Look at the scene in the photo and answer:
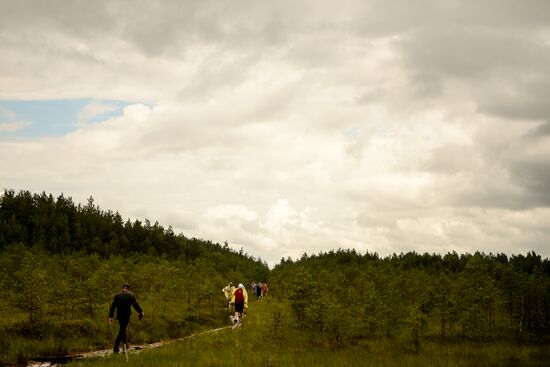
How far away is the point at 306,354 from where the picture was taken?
1791 cm

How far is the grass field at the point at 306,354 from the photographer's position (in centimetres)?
1579

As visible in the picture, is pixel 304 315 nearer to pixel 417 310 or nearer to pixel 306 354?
pixel 417 310

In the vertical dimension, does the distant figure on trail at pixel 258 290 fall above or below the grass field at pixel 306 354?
above

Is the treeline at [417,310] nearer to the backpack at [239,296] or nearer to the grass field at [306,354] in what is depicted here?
the grass field at [306,354]

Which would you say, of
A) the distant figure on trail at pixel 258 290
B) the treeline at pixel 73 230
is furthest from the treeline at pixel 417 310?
the treeline at pixel 73 230

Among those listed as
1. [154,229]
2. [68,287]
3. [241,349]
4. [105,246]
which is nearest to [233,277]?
[105,246]

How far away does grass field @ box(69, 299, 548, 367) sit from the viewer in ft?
51.8

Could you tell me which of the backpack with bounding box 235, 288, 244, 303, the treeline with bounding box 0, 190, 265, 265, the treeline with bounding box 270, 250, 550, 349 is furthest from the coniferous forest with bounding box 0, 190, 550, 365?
the treeline with bounding box 0, 190, 265, 265

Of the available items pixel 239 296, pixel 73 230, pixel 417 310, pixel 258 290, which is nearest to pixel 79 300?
pixel 239 296

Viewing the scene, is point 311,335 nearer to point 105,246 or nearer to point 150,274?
point 150,274

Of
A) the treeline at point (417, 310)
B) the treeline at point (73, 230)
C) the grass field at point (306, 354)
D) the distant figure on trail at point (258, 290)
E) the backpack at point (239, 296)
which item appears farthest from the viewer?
the treeline at point (73, 230)

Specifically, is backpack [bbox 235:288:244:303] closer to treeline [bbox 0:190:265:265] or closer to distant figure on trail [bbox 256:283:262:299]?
distant figure on trail [bbox 256:283:262:299]

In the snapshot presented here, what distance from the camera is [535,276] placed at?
115 feet

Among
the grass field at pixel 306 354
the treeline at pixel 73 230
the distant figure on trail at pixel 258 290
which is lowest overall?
the grass field at pixel 306 354
